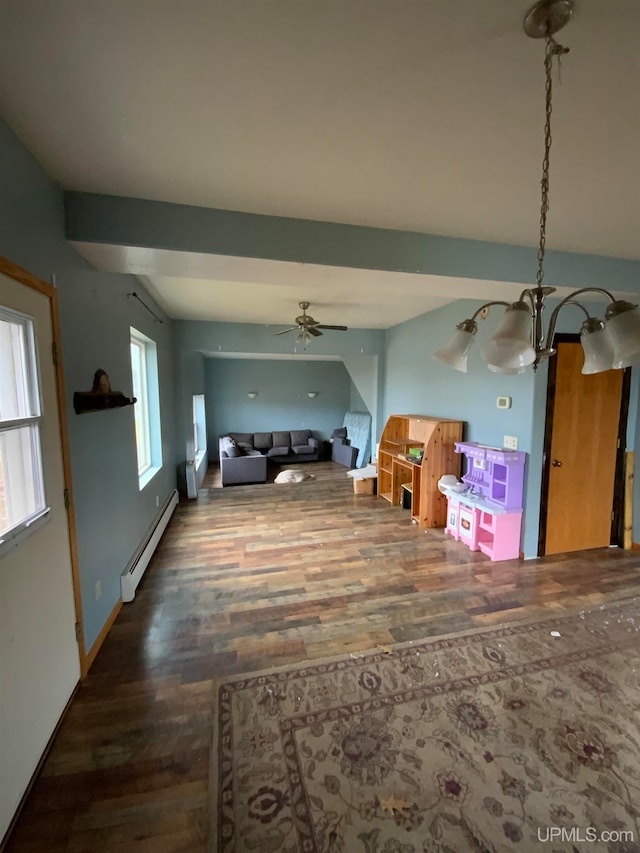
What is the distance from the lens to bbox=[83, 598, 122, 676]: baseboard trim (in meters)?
1.92

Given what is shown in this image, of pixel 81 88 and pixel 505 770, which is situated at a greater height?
pixel 81 88

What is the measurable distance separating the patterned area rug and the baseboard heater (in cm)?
119

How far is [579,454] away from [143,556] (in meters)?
4.06

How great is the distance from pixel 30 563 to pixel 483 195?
8.89 ft

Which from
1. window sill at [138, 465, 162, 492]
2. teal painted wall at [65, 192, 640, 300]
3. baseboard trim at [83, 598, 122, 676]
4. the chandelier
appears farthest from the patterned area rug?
teal painted wall at [65, 192, 640, 300]

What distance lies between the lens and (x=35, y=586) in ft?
4.78

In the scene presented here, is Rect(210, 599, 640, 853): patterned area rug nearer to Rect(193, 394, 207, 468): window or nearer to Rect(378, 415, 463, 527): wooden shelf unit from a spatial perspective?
Rect(378, 415, 463, 527): wooden shelf unit

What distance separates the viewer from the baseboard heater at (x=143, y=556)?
2545 mm

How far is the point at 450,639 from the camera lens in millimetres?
2164

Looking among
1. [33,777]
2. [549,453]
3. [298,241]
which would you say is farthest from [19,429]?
[549,453]

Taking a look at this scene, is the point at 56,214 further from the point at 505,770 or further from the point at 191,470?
the point at 191,470

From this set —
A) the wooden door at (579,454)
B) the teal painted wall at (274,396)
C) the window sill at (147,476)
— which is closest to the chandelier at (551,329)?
the wooden door at (579,454)

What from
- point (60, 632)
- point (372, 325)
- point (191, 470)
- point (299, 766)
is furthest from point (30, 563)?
point (372, 325)

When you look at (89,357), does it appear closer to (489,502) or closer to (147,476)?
(147,476)
